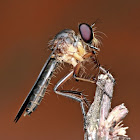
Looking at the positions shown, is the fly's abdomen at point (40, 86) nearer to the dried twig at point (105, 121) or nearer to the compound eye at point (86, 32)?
the compound eye at point (86, 32)

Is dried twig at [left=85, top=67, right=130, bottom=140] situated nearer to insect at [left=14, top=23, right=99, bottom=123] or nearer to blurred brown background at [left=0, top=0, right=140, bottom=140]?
insect at [left=14, top=23, right=99, bottom=123]

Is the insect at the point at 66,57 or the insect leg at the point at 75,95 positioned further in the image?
the insect at the point at 66,57

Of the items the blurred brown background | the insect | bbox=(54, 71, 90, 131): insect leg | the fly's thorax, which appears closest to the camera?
bbox=(54, 71, 90, 131): insect leg

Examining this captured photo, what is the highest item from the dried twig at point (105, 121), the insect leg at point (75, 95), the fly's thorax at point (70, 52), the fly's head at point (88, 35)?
the fly's head at point (88, 35)

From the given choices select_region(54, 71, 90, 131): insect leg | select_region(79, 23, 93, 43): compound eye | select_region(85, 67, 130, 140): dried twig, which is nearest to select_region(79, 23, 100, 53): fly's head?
select_region(79, 23, 93, 43): compound eye

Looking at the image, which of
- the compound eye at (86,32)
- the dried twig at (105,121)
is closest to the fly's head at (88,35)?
the compound eye at (86,32)

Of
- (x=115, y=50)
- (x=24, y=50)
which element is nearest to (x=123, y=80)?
(x=115, y=50)

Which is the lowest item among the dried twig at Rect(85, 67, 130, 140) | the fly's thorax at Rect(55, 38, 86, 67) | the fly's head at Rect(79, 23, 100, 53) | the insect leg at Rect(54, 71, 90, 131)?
the dried twig at Rect(85, 67, 130, 140)
